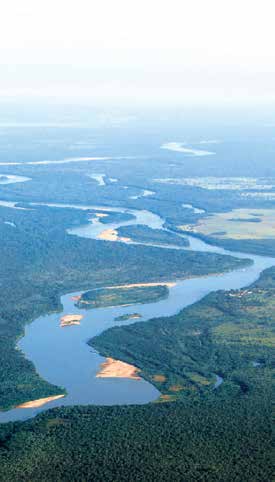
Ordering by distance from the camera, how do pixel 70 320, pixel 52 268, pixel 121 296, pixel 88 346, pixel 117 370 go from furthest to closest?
pixel 52 268
pixel 121 296
pixel 70 320
pixel 88 346
pixel 117 370

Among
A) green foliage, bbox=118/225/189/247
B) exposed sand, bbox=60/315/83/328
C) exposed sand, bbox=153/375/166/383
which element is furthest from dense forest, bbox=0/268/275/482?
green foliage, bbox=118/225/189/247

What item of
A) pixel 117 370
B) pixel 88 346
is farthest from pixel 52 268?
pixel 117 370

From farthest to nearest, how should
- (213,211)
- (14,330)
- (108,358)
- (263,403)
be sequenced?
(213,211) < (14,330) < (108,358) < (263,403)

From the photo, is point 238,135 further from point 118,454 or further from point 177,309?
point 118,454

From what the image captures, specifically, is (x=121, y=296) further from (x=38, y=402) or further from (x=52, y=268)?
(x=38, y=402)

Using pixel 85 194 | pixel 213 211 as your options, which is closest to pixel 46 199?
pixel 85 194

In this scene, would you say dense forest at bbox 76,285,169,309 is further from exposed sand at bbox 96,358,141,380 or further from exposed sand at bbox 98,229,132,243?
exposed sand at bbox 98,229,132,243
